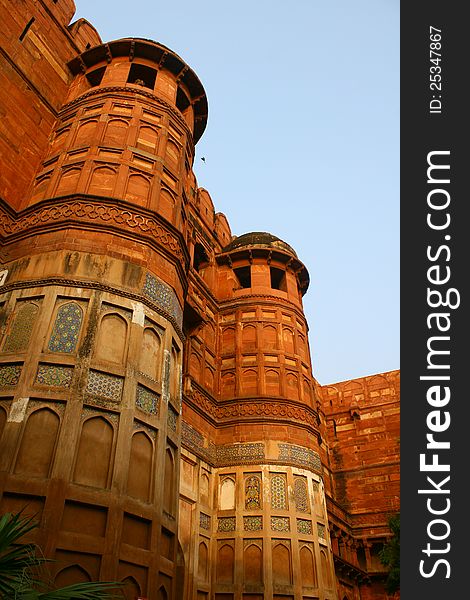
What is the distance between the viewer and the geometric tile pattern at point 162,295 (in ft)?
34.2

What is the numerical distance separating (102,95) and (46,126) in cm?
175

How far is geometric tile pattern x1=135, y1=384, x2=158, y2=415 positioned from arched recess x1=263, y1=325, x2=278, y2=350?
9.03 meters

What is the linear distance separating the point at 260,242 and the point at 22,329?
13.1m

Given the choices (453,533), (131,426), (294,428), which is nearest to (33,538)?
(131,426)

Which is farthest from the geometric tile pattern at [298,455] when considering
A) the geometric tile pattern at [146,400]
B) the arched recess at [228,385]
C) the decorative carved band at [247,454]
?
the geometric tile pattern at [146,400]

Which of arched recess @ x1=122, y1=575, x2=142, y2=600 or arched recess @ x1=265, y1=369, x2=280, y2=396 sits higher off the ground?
arched recess @ x1=265, y1=369, x2=280, y2=396

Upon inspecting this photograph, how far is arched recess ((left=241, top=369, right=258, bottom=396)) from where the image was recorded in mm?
17031

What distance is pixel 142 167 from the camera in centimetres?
1248

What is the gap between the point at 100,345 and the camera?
355 inches

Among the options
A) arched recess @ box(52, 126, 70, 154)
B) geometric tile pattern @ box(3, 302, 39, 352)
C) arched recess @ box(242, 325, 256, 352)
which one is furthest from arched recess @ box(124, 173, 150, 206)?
arched recess @ box(242, 325, 256, 352)

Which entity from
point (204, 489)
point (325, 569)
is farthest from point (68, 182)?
point (325, 569)

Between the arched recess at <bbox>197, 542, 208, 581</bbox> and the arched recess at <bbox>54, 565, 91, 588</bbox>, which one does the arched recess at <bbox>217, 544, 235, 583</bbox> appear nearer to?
the arched recess at <bbox>197, 542, 208, 581</bbox>

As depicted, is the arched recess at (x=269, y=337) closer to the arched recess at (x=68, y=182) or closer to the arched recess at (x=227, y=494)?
the arched recess at (x=227, y=494)

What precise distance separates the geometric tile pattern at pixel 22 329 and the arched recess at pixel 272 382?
31.0 feet
